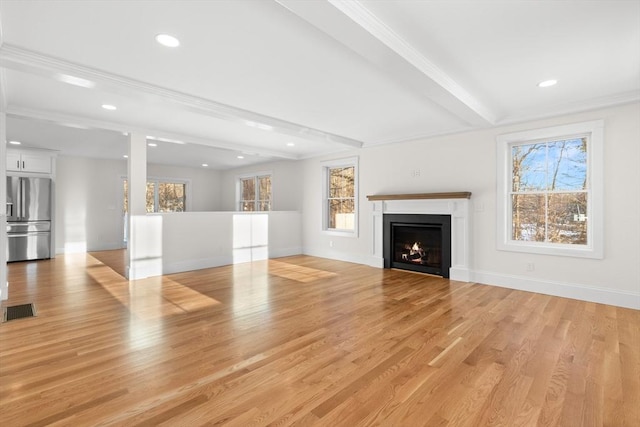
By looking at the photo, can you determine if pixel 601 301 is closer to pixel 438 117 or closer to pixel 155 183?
pixel 438 117

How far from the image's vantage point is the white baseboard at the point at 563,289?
3766mm

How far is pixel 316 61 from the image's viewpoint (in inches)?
115

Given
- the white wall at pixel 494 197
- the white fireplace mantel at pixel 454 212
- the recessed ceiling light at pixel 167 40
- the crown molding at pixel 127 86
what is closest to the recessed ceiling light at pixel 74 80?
the crown molding at pixel 127 86

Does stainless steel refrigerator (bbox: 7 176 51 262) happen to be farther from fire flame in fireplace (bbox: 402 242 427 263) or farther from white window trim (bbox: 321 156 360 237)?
fire flame in fireplace (bbox: 402 242 427 263)

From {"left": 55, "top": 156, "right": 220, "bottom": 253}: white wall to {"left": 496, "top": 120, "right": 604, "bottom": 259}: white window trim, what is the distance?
9.06m

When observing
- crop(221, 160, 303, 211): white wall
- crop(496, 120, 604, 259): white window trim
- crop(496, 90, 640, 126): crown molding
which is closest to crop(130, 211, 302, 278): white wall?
crop(221, 160, 303, 211): white wall

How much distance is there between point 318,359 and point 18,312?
3.42m

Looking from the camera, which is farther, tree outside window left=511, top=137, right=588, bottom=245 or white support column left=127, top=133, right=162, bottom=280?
white support column left=127, top=133, right=162, bottom=280

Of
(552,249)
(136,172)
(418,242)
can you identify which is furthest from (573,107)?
(136,172)

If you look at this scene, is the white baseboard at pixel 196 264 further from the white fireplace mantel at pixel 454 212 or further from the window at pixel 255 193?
the white fireplace mantel at pixel 454 212

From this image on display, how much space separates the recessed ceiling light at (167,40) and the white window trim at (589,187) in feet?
14.5

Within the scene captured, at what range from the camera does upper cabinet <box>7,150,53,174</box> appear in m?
6.75

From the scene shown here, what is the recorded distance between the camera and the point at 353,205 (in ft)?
22.8

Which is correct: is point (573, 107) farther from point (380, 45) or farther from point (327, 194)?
point (327, 194)
